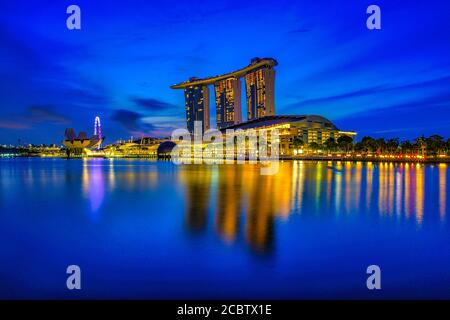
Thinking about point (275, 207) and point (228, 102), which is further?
point (228, 102)

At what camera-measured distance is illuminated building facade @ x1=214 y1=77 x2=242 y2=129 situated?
173 meters

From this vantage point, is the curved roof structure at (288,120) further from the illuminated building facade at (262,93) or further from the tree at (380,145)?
the tree at (380,145)

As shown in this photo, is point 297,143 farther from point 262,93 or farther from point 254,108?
point 254,108

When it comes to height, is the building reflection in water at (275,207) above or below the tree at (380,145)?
below

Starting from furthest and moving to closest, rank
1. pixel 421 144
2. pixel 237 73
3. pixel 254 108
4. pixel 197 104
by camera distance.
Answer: pixel 197 104 < pixel 237 73 < pixel 254 108 < pixel 421 144

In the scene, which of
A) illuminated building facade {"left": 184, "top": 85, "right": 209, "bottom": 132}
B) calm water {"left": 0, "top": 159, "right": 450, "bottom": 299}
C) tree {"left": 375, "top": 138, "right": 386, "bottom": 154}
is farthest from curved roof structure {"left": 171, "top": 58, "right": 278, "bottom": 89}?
calm water {"left": 0, "top": 159, "right": 450, "bottom": 299}

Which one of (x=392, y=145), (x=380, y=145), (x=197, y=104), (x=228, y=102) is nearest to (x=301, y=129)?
(x=380, y=145)

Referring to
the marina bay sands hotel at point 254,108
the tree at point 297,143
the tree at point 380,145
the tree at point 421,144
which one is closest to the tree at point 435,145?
the tree at point 421,144

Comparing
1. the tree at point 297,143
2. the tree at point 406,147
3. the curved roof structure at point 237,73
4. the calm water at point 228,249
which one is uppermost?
the curved roof structure at point 237,73

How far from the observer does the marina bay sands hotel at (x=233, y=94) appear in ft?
490

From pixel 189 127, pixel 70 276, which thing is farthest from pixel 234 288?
pixel 189 127

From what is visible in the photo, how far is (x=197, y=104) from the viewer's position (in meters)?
195

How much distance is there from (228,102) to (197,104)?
23.5 m

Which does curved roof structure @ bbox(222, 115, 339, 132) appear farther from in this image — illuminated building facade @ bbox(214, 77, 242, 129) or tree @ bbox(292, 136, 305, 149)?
illuminated building facade @ bbox(214, 77, 242, 129)
